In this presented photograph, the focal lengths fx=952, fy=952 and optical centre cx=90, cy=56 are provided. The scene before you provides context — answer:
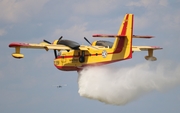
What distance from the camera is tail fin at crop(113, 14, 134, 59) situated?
279 feet

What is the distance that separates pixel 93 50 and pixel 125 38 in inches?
154

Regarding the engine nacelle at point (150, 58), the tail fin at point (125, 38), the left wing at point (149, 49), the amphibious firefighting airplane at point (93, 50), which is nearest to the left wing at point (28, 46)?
the amphibious firefighting airplane at point (93, 50)

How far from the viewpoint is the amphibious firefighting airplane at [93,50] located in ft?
279

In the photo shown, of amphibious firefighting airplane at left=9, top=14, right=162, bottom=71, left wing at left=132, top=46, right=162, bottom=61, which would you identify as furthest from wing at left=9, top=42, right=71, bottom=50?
left wing at left=132, top=46, right=162, bottom=61

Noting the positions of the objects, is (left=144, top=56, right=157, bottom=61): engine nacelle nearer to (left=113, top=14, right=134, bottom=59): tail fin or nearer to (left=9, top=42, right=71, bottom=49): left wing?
(left=113, top=14, right=134, bottom=59): tail fin

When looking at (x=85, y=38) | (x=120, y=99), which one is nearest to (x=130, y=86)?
(x=120, y=99)

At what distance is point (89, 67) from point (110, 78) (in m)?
2.25

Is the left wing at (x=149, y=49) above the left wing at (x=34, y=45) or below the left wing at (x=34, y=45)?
below

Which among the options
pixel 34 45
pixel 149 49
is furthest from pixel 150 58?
pixel 34 45

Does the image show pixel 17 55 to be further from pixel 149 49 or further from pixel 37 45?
pixel 149 49

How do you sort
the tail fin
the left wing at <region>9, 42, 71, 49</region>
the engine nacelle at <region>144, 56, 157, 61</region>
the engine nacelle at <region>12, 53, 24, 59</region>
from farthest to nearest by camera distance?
1. the engine nacelle at <region>144, 56, 157, 61</region>
2. the left wing at <region>9, 42, 71, 49</region>
3. the tail fin
4. the engine nacelle at <region>12, 53, 24, 59</region>

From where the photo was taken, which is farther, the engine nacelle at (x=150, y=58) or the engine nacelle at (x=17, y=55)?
the engine nacelle at (x=150, y=58)

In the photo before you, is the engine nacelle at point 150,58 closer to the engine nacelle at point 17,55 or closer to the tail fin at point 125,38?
the tail fin at point 125,38

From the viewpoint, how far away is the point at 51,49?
3479 inches
